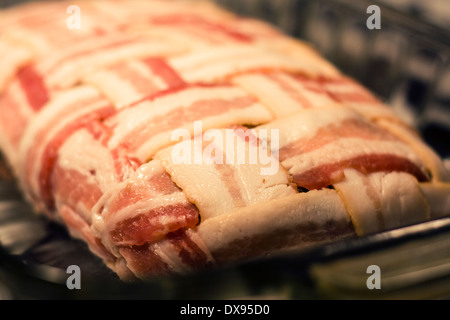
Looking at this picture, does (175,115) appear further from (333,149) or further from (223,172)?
(333,149)

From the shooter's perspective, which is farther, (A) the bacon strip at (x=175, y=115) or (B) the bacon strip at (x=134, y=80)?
(B) the bacon strip at (x=134, y=80)

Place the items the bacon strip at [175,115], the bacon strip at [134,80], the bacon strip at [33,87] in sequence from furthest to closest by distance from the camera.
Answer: the bacon strip at [33,87] → the bacon strip at [134,80] → the bacon strip at [175,115]

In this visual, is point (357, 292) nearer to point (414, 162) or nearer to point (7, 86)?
point (414, 162)

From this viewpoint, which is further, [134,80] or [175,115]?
[134,80]
